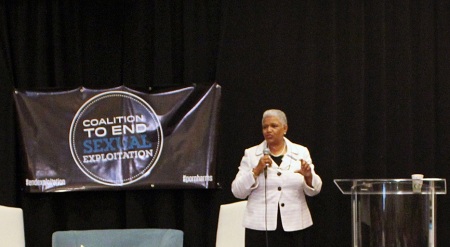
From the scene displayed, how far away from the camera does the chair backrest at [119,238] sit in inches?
210

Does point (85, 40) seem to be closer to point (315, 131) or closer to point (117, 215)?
point (117, 215)

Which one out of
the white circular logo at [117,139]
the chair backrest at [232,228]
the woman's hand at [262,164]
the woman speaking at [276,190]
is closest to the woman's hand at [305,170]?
the woman speaking at [276,190]

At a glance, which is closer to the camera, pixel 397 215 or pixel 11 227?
pixel 397 215

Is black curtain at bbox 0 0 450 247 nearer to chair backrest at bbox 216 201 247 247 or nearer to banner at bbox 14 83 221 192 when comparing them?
banner at bbox 14 83 221 192

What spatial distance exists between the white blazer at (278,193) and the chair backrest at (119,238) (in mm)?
1124

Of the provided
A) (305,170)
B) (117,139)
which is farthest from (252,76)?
(305,170)

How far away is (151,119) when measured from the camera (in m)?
6.13

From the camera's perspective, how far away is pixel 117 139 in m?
6.15

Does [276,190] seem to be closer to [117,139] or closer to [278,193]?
[278,193]

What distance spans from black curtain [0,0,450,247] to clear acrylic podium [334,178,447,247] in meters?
2.38

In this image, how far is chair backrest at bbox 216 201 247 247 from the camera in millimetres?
5582

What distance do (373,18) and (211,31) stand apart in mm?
1287

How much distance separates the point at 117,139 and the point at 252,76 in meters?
1.20

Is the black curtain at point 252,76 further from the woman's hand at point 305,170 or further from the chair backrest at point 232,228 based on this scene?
the woman's hand at point 305,170
